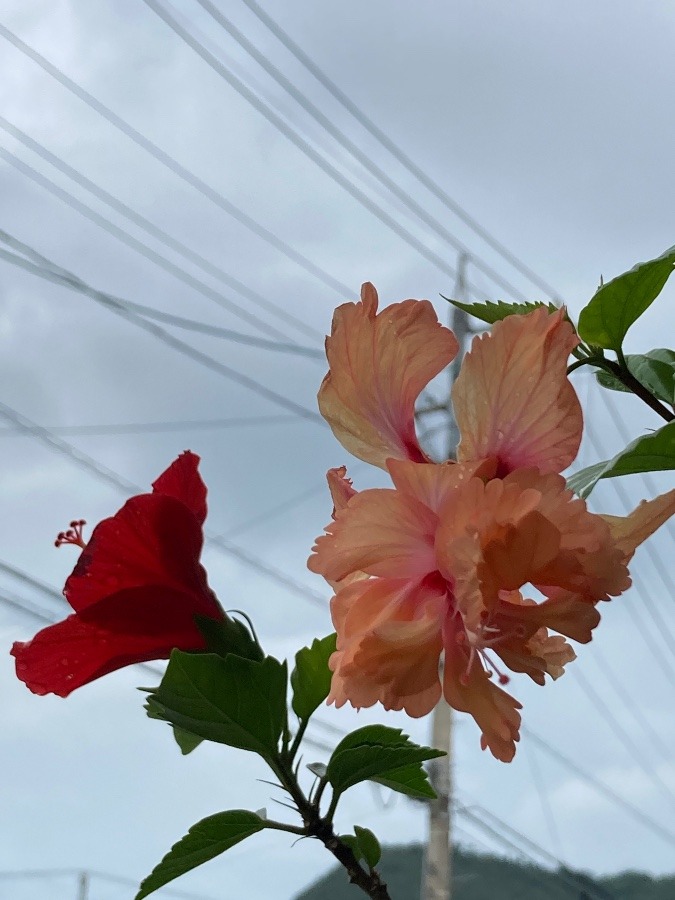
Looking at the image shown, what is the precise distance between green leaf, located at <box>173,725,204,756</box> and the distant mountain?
659 cm

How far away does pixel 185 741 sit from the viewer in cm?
43

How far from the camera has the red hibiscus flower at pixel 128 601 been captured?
373 mm

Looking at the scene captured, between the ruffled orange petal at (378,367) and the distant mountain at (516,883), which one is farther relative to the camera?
the distant mountain at (516,883)

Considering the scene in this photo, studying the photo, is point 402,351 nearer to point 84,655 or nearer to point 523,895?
point 84,655

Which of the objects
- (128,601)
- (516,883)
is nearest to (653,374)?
(128,601)

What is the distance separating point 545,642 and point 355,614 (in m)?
0.07

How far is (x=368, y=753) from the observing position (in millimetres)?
378

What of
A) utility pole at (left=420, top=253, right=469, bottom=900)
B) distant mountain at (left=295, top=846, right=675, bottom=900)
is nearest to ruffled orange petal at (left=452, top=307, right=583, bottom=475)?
utility pole at (left=420, top=253, right=469, bottom=900)

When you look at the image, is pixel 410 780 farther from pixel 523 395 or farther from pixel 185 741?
pixel 523 395

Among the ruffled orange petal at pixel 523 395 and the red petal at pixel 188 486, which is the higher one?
the red petal at pixel 188 486

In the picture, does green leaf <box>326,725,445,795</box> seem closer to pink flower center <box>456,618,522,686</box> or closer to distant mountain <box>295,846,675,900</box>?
pink flower center <box>456,618,522,686</box>

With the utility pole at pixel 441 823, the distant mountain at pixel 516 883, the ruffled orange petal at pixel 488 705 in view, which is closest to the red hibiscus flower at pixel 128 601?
the ruffled orange petal at pixel 488 705

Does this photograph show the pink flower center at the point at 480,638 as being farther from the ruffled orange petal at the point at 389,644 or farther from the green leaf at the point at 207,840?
the green leaf at the point at 207,840

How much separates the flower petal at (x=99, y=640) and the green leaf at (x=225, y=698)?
0.03 m
